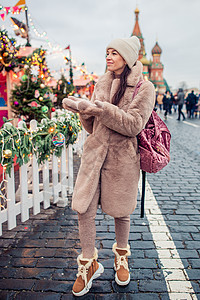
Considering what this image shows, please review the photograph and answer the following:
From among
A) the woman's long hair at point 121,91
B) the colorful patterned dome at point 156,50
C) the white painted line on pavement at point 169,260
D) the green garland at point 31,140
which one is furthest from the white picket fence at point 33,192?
the colorful patterned dome at point 156,50

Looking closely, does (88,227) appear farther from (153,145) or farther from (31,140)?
(31,140)

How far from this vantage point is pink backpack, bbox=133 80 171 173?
85.5 inches

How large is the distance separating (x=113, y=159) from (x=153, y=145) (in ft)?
1.32

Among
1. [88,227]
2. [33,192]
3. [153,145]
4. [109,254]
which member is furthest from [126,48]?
[33,192]

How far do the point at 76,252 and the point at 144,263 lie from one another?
72 centimetres

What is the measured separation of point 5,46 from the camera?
697 cm

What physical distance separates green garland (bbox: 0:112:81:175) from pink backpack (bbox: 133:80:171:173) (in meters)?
1.51

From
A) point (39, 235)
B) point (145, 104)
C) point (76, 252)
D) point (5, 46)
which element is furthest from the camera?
point (5, 46)

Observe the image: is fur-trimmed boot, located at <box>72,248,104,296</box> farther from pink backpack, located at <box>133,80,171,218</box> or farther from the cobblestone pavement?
pink backpack, located at <box>133,80,171,218</box>

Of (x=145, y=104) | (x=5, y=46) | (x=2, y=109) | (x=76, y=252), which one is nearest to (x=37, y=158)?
(x=76, y=252)

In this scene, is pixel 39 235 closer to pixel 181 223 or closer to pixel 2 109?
pixel 181 223

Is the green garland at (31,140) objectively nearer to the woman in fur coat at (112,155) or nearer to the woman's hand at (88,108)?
the woman in fur coat at (112,155)

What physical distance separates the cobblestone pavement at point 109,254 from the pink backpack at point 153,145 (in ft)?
3.42

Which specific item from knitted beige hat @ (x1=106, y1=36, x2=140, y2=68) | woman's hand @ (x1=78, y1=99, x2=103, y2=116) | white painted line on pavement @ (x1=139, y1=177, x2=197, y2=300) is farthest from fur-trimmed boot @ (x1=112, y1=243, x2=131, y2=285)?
knitted beige hat @ (x1=106, y1=36, x2=140, y2=68)
